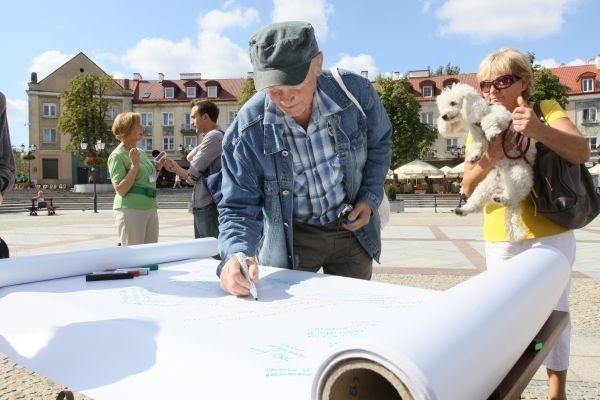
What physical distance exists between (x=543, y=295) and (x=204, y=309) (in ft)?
2.65

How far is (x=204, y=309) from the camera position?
1.32 meters

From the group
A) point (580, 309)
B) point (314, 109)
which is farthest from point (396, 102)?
point (314, 109)

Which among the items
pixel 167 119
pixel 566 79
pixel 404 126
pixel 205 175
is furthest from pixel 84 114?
pixel 566 79

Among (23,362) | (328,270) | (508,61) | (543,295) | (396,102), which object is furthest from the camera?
(396,102)

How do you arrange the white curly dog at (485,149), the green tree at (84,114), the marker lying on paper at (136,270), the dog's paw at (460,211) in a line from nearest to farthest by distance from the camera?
1. the marker lying on paper at (136,270)
2. the white curly dog at (485,149)
3. the dog's paw at (460,211)
4. the green tree at (84,114)

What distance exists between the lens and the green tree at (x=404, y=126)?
39.4 metres

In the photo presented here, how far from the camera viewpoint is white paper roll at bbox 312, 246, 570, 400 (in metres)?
0.64

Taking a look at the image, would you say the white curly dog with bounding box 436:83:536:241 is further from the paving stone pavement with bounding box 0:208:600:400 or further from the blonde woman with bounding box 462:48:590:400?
the paving stone pavement with bounding box 0:208:600:400

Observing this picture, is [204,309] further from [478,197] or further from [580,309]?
[580,309]

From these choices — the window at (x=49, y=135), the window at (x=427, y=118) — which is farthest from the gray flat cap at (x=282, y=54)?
the window at (x=49, y=135)

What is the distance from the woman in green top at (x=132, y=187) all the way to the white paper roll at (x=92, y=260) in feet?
6.12

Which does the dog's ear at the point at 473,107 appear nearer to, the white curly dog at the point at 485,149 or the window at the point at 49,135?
the white curly dog at the point at 485,149

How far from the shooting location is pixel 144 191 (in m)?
4.04

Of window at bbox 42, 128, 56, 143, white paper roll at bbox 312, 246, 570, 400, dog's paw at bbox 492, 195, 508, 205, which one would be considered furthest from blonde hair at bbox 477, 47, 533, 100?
window at bbox 42, 128, 56, 143
